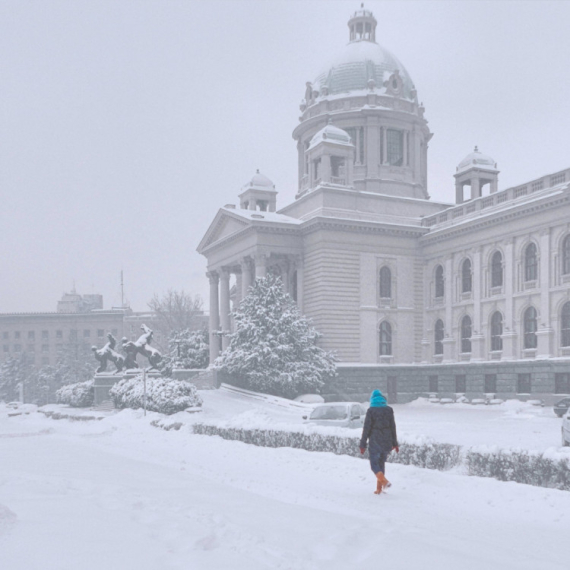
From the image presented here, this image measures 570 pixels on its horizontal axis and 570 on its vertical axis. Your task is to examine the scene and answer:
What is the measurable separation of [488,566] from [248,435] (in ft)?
44.9

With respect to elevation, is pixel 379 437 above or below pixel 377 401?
below

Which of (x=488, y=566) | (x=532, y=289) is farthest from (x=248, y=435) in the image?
(x=532, y=289)

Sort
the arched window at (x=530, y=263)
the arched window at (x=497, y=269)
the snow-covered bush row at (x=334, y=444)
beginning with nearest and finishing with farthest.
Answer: the snow-covered bush row at (x=334, y=444) < the arched window at (x=530, y=263) < the arched window at (x=497, y=269)

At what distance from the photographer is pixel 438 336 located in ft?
180

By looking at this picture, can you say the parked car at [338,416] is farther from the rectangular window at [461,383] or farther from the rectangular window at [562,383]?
the rectangular window at [461,383]

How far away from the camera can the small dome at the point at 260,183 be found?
6688 centimetres

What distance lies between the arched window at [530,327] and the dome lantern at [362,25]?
3709 centimetres

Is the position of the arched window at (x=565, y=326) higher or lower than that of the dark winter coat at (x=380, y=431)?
higher

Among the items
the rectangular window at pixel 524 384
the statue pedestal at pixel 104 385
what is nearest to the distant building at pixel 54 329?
the statue pedestal at pixel 104 385

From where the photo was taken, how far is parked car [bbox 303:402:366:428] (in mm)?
24812

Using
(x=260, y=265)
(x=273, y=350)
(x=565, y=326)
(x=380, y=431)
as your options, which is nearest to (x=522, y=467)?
(x=380, y=431)

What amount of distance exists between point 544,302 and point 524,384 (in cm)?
507

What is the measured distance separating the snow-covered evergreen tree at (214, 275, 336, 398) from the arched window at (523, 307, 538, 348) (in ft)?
39.1

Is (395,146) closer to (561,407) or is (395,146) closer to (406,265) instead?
(406,265)
